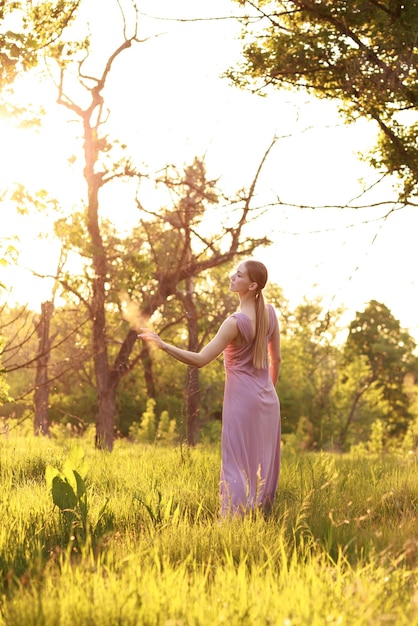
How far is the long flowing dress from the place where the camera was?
228 inches

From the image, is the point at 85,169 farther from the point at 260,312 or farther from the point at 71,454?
the point at 71,454

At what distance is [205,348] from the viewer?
5.60 metres

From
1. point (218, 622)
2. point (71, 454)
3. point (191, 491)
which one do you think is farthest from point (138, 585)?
point (191, 491)

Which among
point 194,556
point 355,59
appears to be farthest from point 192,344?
point 194,556

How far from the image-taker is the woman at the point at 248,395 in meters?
5.78

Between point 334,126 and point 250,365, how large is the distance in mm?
4913

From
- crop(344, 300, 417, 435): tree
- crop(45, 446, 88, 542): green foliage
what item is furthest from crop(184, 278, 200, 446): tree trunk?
crop(344, 300, 417, 435): tree

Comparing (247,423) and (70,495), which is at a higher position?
(247,423)

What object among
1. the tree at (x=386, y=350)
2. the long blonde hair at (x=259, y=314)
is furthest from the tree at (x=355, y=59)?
the tree at (x=386, y=350)

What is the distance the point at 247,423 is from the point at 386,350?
4377 centimetres

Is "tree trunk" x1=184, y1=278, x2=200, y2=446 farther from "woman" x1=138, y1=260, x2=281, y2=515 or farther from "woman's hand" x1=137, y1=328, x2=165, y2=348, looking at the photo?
"woman's hand" x1=137, y1=328, x2=165, y2=348

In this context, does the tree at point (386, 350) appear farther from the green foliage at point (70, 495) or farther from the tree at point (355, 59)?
the green foliage at point (70, 495)

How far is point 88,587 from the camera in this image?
316cm

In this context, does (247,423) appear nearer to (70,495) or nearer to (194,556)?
(70,495)
